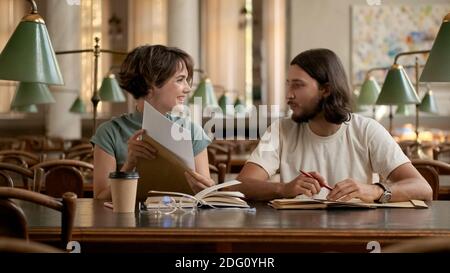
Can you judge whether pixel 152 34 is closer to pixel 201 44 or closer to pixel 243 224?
pixel 201 44

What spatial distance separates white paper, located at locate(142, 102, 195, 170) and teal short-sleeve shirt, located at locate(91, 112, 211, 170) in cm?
37

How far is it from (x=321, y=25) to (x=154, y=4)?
3.21 m

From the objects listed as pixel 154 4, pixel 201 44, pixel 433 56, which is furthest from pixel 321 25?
pixel 433 56

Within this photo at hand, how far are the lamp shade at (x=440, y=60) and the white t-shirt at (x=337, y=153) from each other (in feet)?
0.75

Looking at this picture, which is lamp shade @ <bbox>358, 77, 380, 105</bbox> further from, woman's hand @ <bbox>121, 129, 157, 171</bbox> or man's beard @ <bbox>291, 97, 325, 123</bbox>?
woman's hand @ <bbox>121, 129, 157, 171</bbox>

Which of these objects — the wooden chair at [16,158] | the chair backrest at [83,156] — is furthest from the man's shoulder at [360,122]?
the chair backrest at [83,156]

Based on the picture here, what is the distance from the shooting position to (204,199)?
203 cm

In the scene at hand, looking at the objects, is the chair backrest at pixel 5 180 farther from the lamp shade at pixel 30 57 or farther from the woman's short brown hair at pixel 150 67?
the woman's short brown hair at pixel 150 67

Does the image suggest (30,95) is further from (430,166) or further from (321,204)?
(321,204)

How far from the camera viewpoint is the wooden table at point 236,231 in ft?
5.32

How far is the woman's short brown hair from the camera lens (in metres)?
2.33
